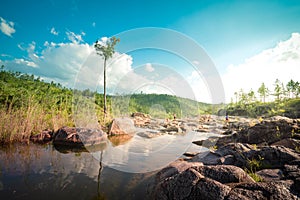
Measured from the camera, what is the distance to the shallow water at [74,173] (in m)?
2.70

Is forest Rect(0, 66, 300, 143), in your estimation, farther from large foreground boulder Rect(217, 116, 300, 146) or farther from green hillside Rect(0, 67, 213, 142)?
large foreground boulder Rect(217, 116, 300, 146)

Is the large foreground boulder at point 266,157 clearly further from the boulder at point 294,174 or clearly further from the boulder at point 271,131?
the boulder at point 271,131

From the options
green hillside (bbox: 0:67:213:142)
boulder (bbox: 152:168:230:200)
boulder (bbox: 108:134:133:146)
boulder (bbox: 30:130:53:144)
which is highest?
green hillside (bbox: 0:67:213:142)

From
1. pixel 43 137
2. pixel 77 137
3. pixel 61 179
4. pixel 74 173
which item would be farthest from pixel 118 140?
pixel 61 179

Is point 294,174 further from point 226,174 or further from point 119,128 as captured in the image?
point 119,128

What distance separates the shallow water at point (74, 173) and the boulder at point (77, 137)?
0.71m

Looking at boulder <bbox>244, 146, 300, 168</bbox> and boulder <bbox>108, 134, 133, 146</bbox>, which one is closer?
boulder <bbox>244, 146, 300, 168</bbox>

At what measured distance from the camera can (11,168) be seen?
11.4ft

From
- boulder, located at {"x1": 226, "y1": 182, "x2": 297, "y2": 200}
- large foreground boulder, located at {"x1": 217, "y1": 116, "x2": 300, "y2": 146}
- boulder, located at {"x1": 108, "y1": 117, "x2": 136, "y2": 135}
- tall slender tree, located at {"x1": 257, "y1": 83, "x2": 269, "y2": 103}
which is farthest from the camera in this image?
tall slender tree, located at {"x1": 257, "y1": 83, "x2": 269, "y2": 103}

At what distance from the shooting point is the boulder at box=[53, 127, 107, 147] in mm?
5863

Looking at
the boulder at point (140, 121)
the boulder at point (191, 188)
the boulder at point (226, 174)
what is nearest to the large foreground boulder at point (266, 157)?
the boulder at point (226, 174)

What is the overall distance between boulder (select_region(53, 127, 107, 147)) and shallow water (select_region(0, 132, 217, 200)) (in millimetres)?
712

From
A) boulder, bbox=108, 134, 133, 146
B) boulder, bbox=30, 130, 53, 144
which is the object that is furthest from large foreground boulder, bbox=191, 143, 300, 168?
boulder, bbox=30, 130, 53, 144

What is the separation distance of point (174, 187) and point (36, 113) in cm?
705
